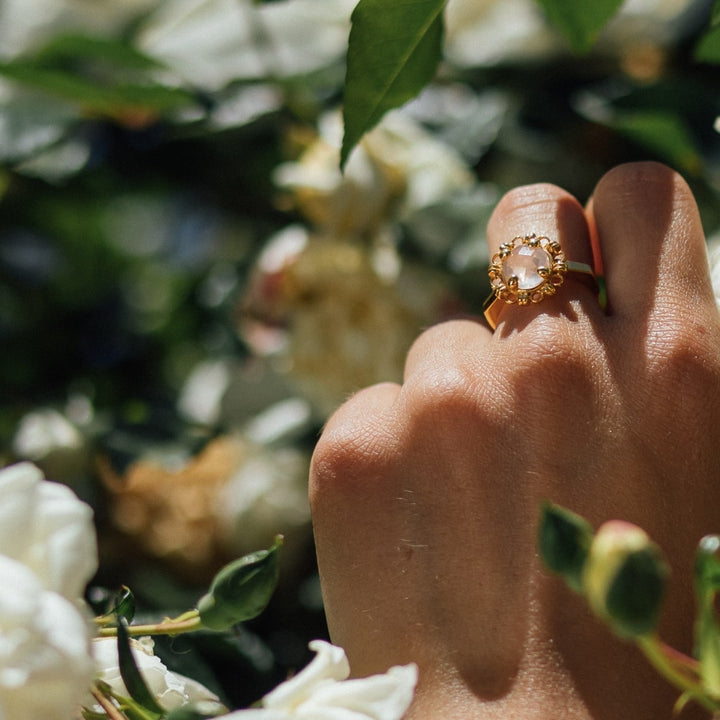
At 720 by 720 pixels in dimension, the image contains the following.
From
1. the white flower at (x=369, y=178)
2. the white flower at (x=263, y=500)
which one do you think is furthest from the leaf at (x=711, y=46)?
the white flower at (x=263, y=500)

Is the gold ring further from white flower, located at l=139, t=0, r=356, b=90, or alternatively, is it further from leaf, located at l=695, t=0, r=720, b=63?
white flower, located at l=139, t=0, r=356, b=90

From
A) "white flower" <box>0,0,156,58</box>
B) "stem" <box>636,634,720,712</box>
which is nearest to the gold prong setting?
"stem" <box>636,634,720,712</box>

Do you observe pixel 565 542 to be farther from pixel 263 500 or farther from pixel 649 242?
pixel 263 500

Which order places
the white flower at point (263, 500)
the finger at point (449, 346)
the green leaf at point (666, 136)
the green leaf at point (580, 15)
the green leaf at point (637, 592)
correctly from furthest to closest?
the white flower at point (263, 500) → the green leaf at point (666, 136) → the green leaf at point (580, 15) → the finger at point (449, 346) → the green leaf at point (637, 592)

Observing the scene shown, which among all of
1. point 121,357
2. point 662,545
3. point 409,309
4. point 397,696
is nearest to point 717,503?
point 662,545

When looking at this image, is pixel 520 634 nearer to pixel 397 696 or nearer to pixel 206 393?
pixel 397 696

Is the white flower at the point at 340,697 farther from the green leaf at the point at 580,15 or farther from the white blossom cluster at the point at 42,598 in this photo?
the green leaf at the point at 580,15
